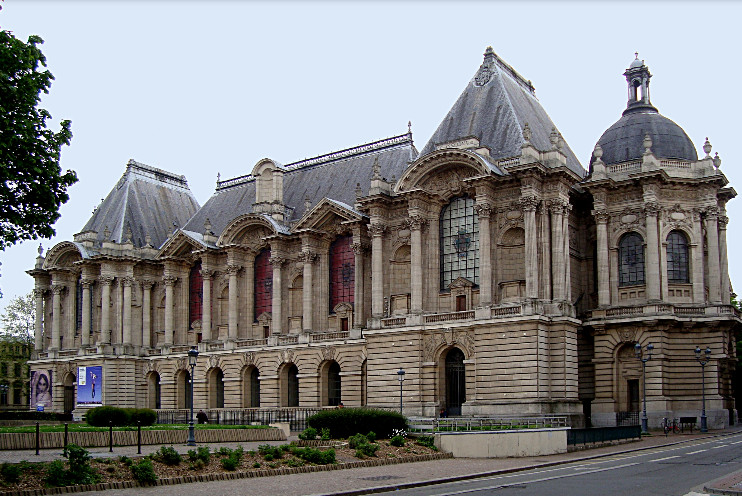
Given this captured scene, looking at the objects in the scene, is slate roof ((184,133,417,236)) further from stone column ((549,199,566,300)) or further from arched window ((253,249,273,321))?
stone column ((549,199,566,300))

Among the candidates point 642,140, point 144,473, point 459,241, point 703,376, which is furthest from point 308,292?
point 144,473

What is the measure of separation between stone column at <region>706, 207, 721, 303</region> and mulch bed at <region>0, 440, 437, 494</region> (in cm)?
2863

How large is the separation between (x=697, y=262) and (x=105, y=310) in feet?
152

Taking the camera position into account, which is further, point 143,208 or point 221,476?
point 143,208

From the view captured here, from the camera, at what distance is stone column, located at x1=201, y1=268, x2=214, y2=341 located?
2709 inches

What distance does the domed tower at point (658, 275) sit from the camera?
51688mm

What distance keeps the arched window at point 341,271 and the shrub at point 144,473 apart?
38188mm

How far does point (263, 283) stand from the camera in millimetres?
67812

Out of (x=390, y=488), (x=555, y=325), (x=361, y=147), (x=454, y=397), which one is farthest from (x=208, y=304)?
(x=390, y=488)

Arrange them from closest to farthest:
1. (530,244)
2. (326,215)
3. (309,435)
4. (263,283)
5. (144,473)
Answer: (144,473), (309,435), (530,244), (326,215), (263,283)

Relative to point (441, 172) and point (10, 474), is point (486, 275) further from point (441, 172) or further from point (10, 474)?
point (10, 474)

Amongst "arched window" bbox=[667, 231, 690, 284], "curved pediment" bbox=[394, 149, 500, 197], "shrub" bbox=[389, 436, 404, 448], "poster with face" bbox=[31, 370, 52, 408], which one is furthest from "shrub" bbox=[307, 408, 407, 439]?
"poster with face" bbox=[31, 370, 52, 408]

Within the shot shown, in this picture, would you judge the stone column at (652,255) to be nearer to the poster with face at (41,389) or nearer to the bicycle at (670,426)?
the bicycle at (670,426)

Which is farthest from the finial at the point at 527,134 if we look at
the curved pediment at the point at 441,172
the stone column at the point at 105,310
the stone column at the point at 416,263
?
the stone column at the point at 105,310
